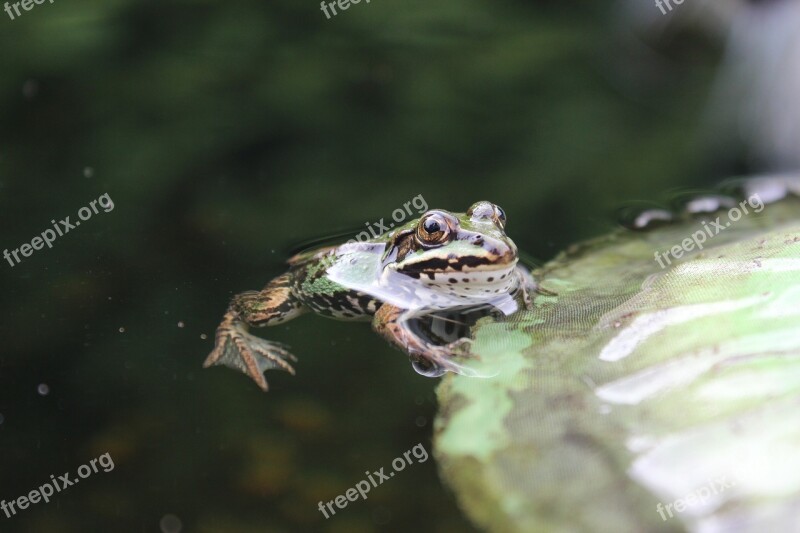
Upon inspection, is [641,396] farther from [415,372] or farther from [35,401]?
[35,401]

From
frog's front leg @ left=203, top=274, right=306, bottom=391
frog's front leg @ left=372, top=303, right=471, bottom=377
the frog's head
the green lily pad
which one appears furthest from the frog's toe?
the green lily pad

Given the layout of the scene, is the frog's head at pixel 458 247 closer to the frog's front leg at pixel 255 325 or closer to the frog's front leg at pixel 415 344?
the frog's front leg at pixel 415 344

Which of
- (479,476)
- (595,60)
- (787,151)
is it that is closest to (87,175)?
(479,476)

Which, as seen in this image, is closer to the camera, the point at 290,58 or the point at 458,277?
the point at 458,277

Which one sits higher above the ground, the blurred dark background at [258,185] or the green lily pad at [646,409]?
the blurred dark background at [258,185]

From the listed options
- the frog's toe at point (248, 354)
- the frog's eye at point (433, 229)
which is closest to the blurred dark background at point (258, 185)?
the frog's toe at point (248, 354)
